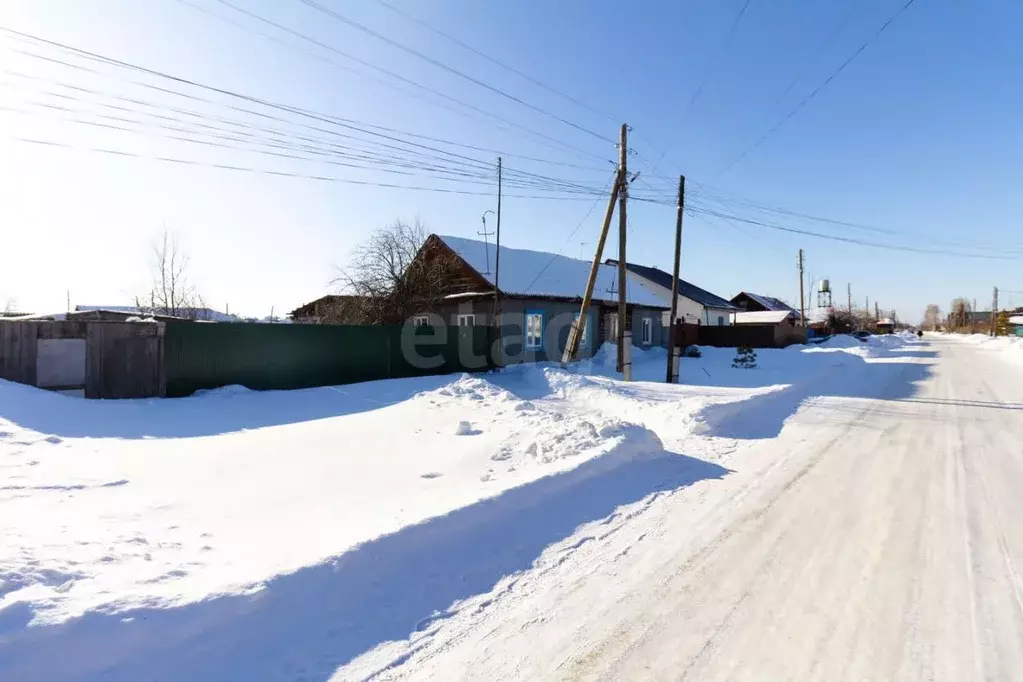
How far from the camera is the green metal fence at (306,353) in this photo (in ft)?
38.2

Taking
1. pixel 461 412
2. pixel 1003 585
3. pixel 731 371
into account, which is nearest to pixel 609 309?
pixel 731 371

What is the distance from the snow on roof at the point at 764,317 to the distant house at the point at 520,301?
26.0 metres

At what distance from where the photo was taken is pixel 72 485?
5578 mm

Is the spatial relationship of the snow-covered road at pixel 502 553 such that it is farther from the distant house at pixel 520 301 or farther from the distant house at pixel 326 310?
the distant house at pixel 326 310

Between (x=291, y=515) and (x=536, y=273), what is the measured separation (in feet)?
64.4

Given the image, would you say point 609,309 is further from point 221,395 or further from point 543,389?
point 221,395

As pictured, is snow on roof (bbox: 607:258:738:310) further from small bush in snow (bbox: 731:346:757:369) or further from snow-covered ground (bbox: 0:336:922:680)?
snow-covered ground (bbox: 0:336:922:680)

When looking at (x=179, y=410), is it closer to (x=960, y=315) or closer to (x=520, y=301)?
(x=520, y=301)

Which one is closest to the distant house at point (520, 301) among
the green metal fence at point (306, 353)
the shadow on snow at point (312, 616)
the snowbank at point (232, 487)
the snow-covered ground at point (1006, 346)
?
the green metal fence at point (306, 353)

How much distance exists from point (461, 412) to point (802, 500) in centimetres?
587

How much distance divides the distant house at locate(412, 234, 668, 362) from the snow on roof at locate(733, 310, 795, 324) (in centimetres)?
2601

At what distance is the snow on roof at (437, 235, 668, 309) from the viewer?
21609mm

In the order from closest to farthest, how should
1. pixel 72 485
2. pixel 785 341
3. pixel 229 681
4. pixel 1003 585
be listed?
1. pixel 229 681
2. pixel 1003 585
3. pixel 72 485
4. pixel 785 341

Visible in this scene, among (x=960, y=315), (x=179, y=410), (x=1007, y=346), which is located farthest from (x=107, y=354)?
(x=960, y=315)
